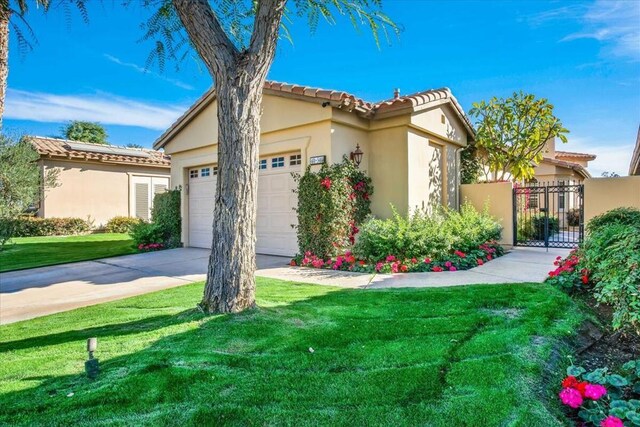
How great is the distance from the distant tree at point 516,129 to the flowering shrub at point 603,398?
10690mm

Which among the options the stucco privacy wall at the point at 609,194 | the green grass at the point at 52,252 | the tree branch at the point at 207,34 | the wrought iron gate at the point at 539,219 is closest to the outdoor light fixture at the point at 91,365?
the tree branch at the point at 207,34

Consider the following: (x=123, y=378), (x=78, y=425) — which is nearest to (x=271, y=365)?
(x=123, y=378)

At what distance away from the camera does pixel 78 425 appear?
2215 mm

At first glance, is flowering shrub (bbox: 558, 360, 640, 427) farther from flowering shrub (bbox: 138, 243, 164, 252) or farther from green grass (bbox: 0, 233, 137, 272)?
flowering shrub (bbox: 138, 243, 164, 252)

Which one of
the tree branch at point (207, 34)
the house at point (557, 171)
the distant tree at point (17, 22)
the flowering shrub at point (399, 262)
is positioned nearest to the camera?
the distant tree at point (17, 22)

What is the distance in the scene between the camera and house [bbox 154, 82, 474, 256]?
8.84 meters

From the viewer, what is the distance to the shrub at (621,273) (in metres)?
3.36

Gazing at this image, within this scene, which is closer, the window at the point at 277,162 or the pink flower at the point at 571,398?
the pink flower at the point at 571,398

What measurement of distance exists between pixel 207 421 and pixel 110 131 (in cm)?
5709

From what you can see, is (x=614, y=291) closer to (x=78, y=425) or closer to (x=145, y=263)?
(x=78, y=425)

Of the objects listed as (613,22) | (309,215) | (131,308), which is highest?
(613,22)

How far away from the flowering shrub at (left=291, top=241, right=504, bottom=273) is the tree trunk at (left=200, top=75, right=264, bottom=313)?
3823mm

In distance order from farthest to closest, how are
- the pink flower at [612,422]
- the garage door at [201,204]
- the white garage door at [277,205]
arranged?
1. the garage door at [201,204]
2. the white garage door at [277,205]
3. the pink flower at [612,422]

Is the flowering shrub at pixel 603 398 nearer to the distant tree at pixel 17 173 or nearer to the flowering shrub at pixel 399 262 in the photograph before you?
the flowering shrub at pixel 399 262
